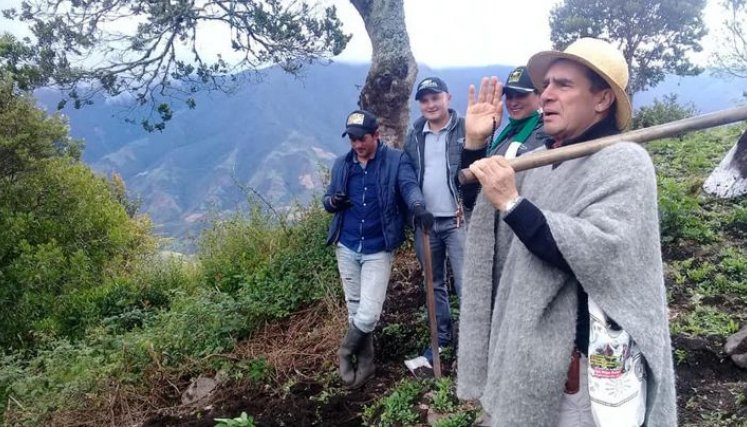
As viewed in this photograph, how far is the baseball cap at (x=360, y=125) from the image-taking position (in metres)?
3.93

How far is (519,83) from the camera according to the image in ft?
10.8

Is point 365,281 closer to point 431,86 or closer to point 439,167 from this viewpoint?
point 439,167

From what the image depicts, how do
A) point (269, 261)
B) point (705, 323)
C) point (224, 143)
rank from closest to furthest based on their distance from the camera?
point (705, 323)
point (269, 261)
point (224, 143)

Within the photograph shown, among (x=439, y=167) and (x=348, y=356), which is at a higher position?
(x=439, y=167)

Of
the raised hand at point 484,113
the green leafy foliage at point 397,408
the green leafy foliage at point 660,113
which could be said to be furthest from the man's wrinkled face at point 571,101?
the green leafy foliage at point 660,113

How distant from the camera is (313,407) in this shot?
4133 millimetres

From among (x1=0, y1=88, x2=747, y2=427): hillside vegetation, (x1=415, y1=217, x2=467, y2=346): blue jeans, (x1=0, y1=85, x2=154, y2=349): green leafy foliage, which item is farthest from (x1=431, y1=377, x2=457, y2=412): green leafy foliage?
(x1=0, y1=85, x2=154, y2=349): green leafy foliage

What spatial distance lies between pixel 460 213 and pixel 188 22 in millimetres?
5209

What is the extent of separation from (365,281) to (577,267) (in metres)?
2.56

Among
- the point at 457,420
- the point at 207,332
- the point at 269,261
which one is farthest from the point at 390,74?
the point at 457,420

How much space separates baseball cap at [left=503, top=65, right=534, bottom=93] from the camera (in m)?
3.26

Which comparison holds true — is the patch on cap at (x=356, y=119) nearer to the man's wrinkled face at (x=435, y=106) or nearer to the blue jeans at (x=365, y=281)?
the man's wrinkled face at (x=435, y=106)

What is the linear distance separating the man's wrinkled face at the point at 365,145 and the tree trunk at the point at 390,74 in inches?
103

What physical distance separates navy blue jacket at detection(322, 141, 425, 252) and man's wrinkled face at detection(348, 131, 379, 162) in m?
0.06
